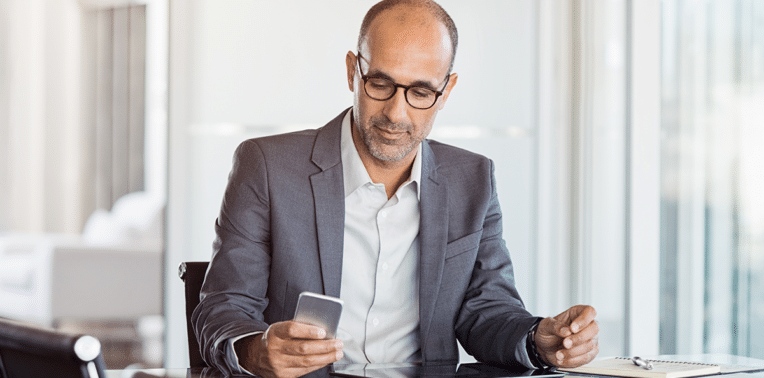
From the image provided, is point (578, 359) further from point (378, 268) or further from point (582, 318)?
point (378, 268)

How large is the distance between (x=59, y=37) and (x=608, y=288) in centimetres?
350

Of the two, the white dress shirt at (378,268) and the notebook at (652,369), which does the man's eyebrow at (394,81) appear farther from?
the notebook at (652,369)

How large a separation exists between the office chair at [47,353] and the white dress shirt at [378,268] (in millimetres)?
941

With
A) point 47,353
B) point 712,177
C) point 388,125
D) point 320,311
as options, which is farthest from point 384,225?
point 712,177

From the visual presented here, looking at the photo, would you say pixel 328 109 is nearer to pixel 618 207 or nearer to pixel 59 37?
pixel 618 207

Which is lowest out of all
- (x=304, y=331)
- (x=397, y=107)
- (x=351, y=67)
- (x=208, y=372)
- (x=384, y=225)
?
(x=208, y=372)

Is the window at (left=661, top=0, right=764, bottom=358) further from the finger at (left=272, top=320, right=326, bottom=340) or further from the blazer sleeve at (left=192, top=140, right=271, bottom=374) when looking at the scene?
the finger at (left=272, top=320, right=326, bottom=340)

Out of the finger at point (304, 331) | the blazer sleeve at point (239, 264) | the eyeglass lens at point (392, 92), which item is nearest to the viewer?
the finger at point (304, 331)

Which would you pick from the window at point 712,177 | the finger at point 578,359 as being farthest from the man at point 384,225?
the window at point 712,177

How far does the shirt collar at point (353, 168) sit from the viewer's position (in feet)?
5.90

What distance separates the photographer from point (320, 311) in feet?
3.95

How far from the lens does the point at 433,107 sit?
1.71 m

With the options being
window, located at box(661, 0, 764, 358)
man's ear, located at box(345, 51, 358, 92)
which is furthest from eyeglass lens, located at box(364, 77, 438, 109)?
window, located at box(661, 0, 764, 358)

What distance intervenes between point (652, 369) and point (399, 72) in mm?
773
